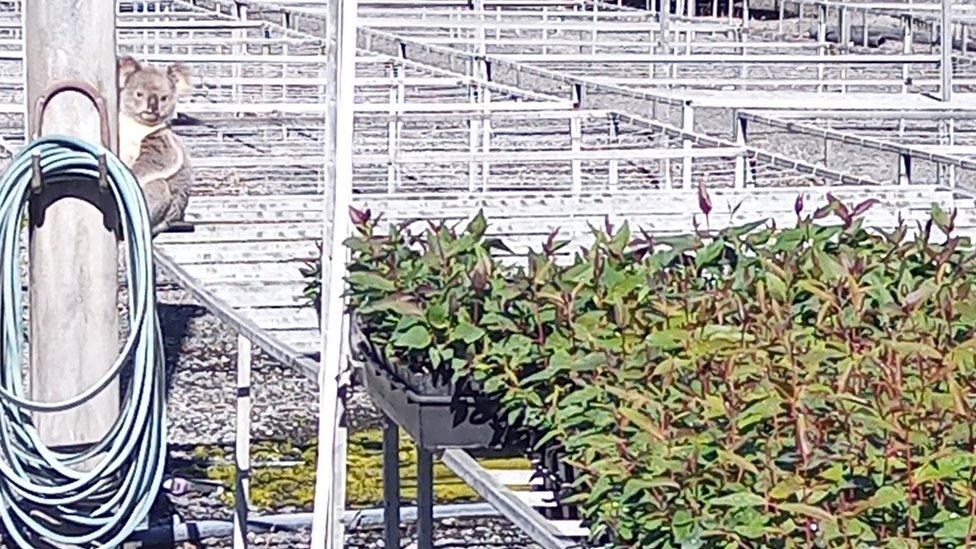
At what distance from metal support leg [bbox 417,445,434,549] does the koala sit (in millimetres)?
1955

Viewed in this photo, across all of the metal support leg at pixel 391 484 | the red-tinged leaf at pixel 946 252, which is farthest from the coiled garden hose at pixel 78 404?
the red-tinged leaf at pixel 946 252

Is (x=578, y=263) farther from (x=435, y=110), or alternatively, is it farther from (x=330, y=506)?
(x=435, y=110)

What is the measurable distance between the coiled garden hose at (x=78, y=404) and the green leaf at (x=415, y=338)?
4.66ft

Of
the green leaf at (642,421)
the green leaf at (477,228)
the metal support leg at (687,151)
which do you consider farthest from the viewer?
the metal support leg at (687,151)

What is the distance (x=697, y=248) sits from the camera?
4039mm

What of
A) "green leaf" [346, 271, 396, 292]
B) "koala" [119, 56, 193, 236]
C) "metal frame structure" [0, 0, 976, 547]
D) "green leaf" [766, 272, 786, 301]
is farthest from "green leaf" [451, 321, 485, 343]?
"koala" [119, 56, 193, 236]

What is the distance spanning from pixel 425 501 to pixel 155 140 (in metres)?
3.53

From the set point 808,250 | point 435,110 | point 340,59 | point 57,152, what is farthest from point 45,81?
point 435,110

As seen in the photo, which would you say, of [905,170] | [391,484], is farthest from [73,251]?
[905,170]

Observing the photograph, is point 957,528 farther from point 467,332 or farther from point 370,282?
point 370,282

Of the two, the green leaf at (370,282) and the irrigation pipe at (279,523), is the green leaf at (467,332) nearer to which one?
the green leaf at (370,282)

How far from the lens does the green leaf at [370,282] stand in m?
3.85

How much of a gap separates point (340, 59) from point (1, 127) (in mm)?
6314

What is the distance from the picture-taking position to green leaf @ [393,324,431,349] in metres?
3.57
